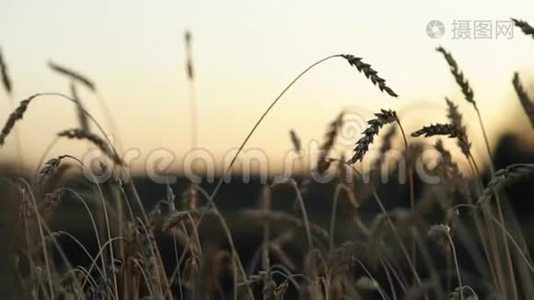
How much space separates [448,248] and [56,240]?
951 mm

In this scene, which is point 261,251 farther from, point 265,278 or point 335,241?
point 265,278

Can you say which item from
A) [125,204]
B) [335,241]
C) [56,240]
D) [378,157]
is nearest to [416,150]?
[378,157]

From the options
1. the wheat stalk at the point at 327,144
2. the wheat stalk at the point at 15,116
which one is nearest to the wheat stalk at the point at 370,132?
the wheat stalk at the point at 327,144

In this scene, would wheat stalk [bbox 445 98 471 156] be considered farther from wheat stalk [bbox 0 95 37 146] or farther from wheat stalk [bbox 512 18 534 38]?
wheat stalk [bbox 0 95 37 146]

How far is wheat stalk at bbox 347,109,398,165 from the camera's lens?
6.50 feet

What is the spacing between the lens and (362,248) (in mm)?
2066

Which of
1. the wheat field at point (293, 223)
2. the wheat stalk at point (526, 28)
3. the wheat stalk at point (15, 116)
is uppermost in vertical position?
the wheat stalk at point (526, 28)

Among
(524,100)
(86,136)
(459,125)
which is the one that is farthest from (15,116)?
(524,100)

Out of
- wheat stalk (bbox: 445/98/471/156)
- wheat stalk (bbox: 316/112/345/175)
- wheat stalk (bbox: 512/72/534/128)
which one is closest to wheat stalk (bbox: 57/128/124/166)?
wheat stalk (bbox: 316/112/345/175)

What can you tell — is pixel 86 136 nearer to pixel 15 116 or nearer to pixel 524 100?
pixel 15 116

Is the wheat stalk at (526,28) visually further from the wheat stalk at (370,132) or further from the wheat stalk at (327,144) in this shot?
the wheat stalk at (327,144)

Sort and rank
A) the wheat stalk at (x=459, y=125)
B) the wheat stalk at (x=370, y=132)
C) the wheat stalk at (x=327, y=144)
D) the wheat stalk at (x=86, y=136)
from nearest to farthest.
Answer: the wheat stalk at (x=370, y=132), the wheat stalk at (x=459, y=125), the wheat stalk at (x=86, y=136), the wheat stalk at (x=327, y=144)

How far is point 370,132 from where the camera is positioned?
6.59ft

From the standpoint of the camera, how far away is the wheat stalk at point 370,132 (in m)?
1.98
